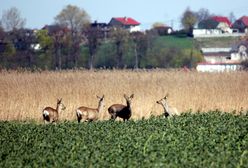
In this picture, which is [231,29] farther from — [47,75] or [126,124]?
[126,124]

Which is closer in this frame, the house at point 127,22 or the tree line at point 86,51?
the tree line at point 86,51

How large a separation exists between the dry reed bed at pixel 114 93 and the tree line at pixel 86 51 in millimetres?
→ 31993

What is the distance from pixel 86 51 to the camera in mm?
67188

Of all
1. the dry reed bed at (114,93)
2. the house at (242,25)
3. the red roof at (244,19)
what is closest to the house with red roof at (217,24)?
the house at (242,25)

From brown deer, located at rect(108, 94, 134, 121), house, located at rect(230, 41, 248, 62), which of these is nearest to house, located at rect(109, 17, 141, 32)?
house, located at rect(230, 41, 248, 62)

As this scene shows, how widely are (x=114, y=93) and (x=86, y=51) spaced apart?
142ft

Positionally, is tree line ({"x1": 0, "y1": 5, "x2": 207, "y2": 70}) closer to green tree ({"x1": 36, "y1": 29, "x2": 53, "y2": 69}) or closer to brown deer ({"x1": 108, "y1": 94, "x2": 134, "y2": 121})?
green tree ({"x1": 36, "y1": 29, "x2": 53, "y2": 69})

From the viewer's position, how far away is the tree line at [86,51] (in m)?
60.1

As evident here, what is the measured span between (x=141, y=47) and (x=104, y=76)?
39040mm

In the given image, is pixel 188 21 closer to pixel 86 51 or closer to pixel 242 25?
pixel 242 25

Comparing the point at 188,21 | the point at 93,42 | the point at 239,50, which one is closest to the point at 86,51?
the point at 93,42

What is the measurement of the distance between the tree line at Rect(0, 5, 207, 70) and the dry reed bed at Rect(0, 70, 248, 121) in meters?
32.0

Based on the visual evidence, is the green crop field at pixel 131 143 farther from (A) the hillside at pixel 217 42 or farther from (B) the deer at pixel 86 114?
(A) the hillside at pixel 217 42

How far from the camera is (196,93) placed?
945 inches
